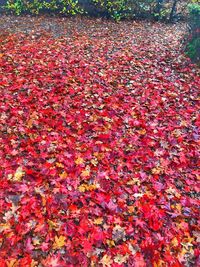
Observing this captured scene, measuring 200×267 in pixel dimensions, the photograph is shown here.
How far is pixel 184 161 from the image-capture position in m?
4.45

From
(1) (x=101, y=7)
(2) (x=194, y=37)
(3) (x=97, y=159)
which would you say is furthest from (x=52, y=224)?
(1) (x=101, y=7)

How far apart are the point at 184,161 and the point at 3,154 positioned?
2.91 metres

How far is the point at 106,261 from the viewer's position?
3.08 meters

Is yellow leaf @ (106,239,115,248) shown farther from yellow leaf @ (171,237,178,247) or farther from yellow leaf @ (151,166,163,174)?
yellow leaf @ (151,166,163,174)

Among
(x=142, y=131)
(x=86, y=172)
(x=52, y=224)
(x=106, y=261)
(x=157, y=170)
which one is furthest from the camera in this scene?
(x=142, y=131)

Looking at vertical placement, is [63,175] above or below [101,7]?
below

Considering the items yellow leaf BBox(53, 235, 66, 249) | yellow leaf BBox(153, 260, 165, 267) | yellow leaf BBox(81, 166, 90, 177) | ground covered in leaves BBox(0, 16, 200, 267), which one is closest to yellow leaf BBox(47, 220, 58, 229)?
ground covered in leaves BBox(0, 16, 200, 267)

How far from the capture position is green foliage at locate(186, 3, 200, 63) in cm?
779

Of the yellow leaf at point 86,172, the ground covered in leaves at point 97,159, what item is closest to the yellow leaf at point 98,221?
the ground covered in leaves at point 97,159

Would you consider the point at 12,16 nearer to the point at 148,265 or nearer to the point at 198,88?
the point at 198,88

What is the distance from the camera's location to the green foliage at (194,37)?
7793 millimetres

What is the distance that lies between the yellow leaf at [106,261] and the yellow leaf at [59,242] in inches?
19.5

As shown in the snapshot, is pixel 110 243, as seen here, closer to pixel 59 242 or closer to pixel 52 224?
pixel 59 242

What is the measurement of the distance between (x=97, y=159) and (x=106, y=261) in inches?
64.7
